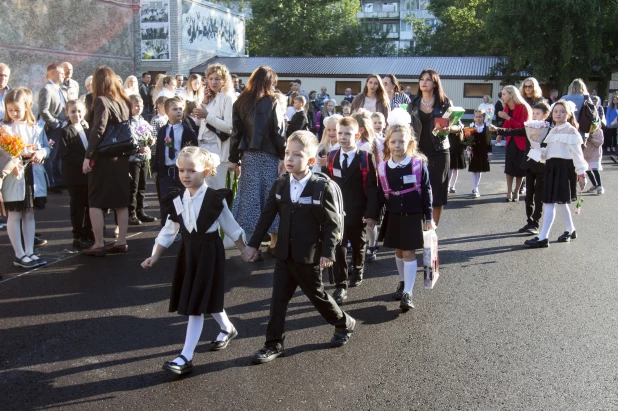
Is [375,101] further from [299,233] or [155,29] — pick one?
[155,29]

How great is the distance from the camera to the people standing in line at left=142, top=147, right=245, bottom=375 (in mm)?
4543

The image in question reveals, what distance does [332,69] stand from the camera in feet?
132

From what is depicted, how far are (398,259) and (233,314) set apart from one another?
166cm

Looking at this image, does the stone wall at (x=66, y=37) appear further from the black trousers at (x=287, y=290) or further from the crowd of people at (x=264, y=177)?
the black trousers at (x=287, y=290)

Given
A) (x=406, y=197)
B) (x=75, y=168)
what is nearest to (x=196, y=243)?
(x=406, y=197)

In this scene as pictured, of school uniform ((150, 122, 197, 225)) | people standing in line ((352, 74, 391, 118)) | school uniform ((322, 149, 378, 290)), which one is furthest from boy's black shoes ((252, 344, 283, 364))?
people standing in line ((352, 74, 391, 118))

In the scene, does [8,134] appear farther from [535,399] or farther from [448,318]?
[535,399]

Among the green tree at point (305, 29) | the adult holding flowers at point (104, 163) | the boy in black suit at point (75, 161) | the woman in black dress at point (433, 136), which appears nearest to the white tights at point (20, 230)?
the adult holding flowers at point (104, 163)

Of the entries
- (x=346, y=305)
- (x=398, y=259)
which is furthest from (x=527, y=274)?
(x=346, y=305)

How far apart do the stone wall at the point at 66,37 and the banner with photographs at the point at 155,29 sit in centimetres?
2022

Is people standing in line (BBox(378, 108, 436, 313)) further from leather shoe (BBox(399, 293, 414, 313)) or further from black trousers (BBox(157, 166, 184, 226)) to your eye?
black trousers (BBox(157, 166, 184, 226))

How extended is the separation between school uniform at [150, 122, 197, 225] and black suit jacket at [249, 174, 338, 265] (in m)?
3.26

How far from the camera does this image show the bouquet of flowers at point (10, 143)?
255 inches

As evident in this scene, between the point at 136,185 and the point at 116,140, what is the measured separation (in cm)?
207
